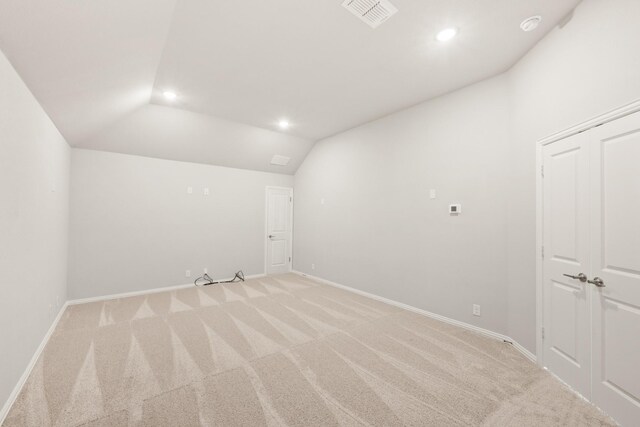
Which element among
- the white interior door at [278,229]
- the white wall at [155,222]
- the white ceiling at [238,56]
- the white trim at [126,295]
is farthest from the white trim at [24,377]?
the white interior door at [278,229]

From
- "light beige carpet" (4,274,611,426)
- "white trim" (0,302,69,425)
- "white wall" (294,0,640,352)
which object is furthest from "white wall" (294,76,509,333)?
"white trim" (0,302,69,425)

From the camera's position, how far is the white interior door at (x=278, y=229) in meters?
6.38

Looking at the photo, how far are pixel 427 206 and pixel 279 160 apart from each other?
142 inches

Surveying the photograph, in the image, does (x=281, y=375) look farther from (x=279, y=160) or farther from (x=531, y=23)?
(x=279, y=160)

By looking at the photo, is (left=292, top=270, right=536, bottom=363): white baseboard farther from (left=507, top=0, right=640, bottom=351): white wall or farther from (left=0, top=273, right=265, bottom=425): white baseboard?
(left=0, top=273, right=265, bottom=425): white baseboard

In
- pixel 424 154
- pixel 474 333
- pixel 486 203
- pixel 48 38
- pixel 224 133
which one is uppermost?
pixel 224 133

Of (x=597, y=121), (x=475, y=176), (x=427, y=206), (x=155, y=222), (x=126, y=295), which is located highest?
(x=597, y=121)

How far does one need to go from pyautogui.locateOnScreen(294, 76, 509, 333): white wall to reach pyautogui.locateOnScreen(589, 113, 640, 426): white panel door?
1070 millimetres

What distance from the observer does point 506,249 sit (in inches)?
119

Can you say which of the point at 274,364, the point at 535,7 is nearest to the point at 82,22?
the point at 274,364

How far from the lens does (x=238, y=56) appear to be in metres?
2.78

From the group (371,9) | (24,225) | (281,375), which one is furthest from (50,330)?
(371,9)

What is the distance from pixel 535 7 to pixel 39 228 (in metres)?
5.04

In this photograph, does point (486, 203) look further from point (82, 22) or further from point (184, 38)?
point (82, 22)
